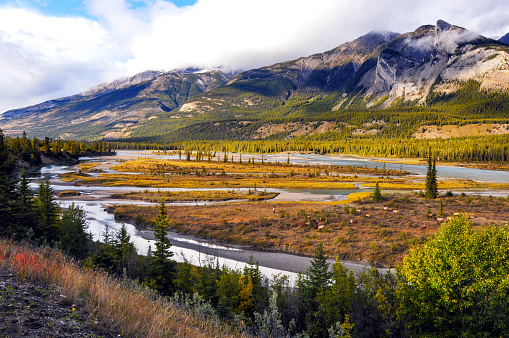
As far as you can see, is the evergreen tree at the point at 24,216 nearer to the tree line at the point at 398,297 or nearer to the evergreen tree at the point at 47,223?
the evergreen tree at the point at 47,223

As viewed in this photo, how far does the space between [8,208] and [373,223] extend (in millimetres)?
35974

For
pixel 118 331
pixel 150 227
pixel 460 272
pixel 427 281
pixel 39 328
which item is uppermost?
pixel 39 328

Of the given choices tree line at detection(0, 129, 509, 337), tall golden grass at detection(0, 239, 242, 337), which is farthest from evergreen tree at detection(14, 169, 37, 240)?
tall golden grass at detection(0, 239, 242, 337)

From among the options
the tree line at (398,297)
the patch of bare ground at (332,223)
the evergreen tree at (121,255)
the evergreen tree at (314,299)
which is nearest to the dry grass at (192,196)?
the patch of bare ground at (332,223)

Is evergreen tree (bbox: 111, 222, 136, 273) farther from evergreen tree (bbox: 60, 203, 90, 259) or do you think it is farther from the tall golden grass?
the tall golden grass

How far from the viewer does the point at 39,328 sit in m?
5.02

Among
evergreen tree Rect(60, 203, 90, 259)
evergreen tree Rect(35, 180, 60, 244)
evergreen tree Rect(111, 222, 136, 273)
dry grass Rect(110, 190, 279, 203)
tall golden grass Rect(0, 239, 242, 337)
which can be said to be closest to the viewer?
tall golden grass Rect(0, 239, 242, 337)

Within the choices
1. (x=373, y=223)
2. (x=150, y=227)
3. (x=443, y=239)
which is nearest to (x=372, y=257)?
A: (x=373, y=223)

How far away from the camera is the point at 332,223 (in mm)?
34781

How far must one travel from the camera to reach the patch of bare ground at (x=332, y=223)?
89.6 ft

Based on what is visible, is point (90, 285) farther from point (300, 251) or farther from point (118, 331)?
point (300, 251)

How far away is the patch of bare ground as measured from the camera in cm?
2731

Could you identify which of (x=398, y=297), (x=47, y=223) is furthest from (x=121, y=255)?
(x=398, y=297)

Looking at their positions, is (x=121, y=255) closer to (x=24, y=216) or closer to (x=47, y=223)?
(x=47, y=223)
